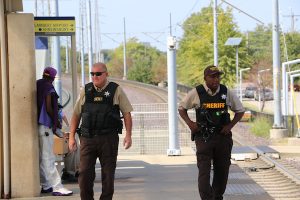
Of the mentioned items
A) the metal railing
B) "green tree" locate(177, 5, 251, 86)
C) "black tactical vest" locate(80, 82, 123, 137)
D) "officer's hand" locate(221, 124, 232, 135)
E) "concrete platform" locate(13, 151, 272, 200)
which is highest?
"green tree" locate(177, 5, 251, 86)

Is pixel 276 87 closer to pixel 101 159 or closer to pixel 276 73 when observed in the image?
pixel 276 73

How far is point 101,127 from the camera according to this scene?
831 cm

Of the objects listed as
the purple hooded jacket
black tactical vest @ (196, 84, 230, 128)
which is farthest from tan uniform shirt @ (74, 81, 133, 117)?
the purple hooded jacket

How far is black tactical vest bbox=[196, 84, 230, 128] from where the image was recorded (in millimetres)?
8594

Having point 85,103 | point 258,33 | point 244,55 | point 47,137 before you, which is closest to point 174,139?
point 47,137

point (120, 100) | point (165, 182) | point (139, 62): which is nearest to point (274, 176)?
point (165, 182)

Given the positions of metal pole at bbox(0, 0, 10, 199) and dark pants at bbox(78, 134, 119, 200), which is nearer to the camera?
dark pants at bbox(78, 134, 119, 200)

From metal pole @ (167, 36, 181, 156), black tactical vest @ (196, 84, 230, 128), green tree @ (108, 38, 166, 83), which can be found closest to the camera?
black tactical vest @ (196, 84, 230, 128)

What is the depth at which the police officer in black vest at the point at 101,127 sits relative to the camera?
832 centimetres

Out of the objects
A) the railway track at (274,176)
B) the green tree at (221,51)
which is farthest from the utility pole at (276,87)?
the green tree at (221,51)

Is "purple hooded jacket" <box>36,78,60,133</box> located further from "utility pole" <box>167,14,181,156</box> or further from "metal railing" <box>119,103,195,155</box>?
"metal railing" <box>119,103,195,155</box>

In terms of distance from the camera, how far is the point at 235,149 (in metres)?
17.6

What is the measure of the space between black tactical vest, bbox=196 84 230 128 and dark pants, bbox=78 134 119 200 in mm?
1089

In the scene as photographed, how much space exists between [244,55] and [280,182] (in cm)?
5423
